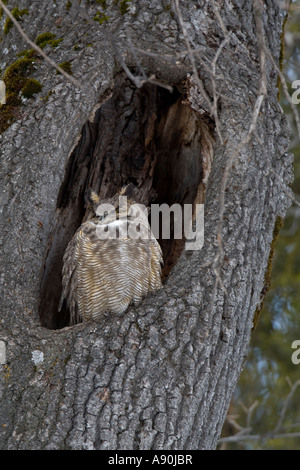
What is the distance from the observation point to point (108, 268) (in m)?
3.26

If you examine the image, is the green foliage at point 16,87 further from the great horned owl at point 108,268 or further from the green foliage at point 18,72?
the great horned owl at point 108,268

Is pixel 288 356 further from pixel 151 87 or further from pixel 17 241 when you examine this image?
pixel 17 241

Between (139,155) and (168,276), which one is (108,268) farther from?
(139,155)

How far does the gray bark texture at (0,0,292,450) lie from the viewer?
247 cm

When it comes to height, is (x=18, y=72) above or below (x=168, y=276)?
above

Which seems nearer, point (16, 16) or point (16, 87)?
point (16, 87)

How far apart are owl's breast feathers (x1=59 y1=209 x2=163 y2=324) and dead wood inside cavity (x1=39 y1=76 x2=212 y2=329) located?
0.60 m

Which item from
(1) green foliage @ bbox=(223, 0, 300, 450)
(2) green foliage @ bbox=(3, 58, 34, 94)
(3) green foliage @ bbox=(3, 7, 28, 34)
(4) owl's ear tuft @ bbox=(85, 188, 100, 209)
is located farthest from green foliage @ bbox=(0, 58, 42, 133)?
(1) green foliage @ bbox=(223, 0, 300, 450)

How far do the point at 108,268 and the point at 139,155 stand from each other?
137cm

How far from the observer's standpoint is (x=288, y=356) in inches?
223

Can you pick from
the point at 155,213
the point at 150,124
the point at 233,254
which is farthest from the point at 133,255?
the point at 150,124

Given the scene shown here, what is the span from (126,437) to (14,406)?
49 cm

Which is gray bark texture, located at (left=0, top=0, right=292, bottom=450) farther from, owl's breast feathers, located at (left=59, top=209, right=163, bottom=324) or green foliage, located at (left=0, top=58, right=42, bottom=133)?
owl's breast feathers, located at (left=59, top=209, right=163, bottom=324)

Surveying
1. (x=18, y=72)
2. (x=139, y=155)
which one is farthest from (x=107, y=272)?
(x=139, y=155)
